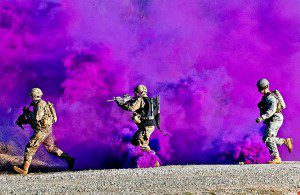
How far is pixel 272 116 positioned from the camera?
13922mm

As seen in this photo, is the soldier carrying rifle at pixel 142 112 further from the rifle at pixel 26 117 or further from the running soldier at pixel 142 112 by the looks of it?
the rifle at pixel 26 117

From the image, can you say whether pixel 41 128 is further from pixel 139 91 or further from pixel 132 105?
pixel 139 91

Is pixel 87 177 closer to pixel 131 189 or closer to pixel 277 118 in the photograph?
pixel 131 189

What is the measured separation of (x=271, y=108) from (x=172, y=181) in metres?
4.35

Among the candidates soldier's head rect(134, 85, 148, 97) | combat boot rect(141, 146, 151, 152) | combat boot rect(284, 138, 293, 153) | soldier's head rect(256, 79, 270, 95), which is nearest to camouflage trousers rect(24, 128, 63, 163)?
combat boot rect(141, 146, 151, 152)

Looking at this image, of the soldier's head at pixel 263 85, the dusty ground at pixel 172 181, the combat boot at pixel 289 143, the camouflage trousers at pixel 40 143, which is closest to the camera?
the dusty ground at pixel 172 181

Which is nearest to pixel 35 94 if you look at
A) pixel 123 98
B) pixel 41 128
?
pixel 41 128

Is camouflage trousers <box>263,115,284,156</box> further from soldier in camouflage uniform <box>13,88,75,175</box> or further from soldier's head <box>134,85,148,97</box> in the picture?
soldier in camouflage uniform <box>13,88,75,175</box>

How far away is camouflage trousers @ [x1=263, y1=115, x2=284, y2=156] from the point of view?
1371 centimetres

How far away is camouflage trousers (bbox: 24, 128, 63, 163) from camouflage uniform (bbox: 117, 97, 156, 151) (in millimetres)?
1733

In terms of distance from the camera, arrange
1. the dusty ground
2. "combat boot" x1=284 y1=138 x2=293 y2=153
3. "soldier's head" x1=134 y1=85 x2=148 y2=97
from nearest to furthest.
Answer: the dusty ground < "combat boot" x1=284 y1=138 x2=293 y2=153 < "soldier's head" x1=134 y1=85 x2=148 y2=97

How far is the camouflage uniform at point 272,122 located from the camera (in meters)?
13.7

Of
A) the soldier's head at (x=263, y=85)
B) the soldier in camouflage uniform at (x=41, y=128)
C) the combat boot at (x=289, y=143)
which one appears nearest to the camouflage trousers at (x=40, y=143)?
the soldier in camouflage uniform at (x=41, y=128)

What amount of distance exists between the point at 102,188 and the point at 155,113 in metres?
4.60
